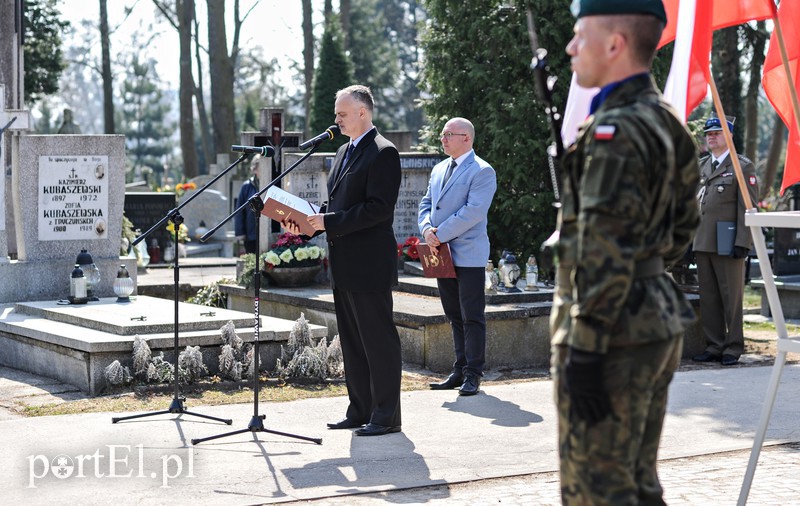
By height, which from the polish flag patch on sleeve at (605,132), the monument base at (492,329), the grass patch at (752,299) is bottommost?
the grass patch at (752,299)

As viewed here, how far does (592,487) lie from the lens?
3268 mm

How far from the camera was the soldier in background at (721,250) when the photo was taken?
391 inches

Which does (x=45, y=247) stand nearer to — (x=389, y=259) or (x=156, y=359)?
(x=156, y=359)

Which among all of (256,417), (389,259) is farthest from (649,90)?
(256,417)

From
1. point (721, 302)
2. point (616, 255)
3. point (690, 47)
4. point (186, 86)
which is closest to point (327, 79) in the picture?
point (186, 86)

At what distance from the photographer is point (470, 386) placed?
8102mm

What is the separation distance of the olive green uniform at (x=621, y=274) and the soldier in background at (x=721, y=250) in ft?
22.3

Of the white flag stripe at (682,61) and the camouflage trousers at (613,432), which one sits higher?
the white flag stripe at (682,61)

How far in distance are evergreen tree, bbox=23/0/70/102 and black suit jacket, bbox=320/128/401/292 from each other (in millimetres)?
23626

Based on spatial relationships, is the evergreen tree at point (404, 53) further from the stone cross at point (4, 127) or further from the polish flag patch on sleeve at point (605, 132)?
the polish flag patch on sleeve at point (605, 132)

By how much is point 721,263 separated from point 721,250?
0.19m

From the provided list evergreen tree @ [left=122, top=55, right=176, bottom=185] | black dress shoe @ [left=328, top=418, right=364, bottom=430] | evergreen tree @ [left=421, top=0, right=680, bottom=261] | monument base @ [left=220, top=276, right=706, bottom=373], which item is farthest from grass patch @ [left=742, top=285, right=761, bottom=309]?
evergreen tree @ [left=122, top=55, right=176, bottom=185]

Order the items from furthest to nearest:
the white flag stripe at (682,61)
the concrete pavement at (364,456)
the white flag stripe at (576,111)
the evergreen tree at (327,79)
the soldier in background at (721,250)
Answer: the evergreen tree at (327,79), the soldier in background at (721,250), the concrete pavement at (364,456), the white flag stripe at (682,61), the white flag stripe at (576,111)
